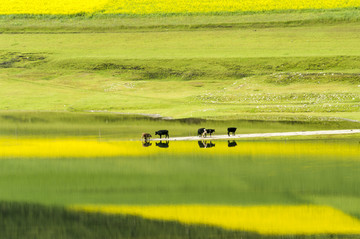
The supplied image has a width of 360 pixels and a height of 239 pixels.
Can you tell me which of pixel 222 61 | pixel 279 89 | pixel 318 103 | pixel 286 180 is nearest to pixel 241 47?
pixel 222 61

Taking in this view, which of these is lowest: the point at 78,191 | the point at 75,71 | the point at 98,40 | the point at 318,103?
the point at 78,191

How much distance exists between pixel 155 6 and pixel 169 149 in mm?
72530

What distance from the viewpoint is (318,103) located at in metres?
53.9

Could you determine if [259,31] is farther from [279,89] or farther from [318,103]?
[318,103]

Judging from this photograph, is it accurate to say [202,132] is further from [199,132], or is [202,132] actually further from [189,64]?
[189,64]

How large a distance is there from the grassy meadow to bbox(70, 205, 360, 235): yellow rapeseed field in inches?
2.5

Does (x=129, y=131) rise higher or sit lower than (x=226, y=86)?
lower

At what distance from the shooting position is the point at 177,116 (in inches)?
1988

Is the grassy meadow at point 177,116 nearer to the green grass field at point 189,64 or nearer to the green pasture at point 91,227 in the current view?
the green pasture at point 91,227

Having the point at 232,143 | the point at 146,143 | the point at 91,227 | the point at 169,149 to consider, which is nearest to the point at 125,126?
the point at 146,143

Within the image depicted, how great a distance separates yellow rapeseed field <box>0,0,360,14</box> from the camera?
10125 cm

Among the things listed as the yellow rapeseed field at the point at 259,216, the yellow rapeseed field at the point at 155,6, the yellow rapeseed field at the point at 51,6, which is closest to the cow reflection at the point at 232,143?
the yellow rapeseed field at the point at 259,216

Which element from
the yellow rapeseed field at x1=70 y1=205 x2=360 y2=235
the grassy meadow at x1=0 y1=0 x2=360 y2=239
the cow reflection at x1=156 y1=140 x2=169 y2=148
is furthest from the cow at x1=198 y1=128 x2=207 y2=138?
the yellow rapeseed field at x1=70 y1=205 x2=360 y2=235

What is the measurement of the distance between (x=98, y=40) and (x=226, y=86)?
31.9m
